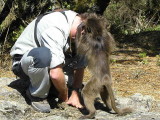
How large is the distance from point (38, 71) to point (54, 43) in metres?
0.37

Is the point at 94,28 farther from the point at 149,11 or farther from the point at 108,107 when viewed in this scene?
the point at 149,11

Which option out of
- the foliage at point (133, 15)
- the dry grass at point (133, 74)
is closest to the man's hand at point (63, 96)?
the dry grass at point (133, 74)

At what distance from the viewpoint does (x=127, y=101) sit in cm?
475

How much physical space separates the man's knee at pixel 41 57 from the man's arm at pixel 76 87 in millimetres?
698

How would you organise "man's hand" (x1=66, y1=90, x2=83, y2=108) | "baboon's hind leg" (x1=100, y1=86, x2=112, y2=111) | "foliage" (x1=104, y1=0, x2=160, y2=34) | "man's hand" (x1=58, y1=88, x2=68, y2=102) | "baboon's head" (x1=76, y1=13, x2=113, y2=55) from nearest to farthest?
"baboon's head" (x1=76, y1=13, x2=113, y2=55)
"baboon's hind leg" (x1=100, y1=86, x2=112, y2=111)
"man's hand" (x1=58, y1=88, x2=68, y2=102)
"man's hand" (x1=66, y1=90, x2=83, y2=108)
"foliage" (x1=104, y1=0, x2=160, y2=34)

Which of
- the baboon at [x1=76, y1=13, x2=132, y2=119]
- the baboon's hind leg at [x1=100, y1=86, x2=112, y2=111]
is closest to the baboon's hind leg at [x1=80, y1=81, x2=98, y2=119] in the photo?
the baboon at [x1=76, y1=13, x2=132, y2=119]

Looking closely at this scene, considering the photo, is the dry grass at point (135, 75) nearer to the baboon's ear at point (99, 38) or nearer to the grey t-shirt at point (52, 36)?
the baboon's ear at point (99, 38)

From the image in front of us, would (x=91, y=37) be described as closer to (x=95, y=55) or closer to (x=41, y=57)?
(x=95, y=55)

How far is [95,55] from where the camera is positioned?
4.14 m

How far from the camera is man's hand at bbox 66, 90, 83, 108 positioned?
4516mm

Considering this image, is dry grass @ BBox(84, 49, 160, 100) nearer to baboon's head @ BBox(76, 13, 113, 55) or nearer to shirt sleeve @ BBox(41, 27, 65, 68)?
baboon's head @ BBox(76, 13, 113, 55)

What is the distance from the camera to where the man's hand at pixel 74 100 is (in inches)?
178

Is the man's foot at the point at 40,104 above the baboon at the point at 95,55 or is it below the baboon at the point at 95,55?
below

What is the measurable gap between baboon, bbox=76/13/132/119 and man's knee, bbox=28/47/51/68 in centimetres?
38
